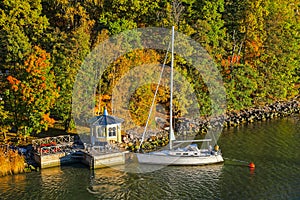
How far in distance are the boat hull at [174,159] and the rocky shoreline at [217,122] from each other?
330cm

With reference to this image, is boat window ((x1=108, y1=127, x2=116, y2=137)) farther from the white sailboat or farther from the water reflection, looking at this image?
the water reflection

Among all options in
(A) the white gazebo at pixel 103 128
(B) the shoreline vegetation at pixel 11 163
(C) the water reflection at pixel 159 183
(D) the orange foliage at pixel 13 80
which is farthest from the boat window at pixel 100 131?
(D) the orange foliage at pixel 13 80

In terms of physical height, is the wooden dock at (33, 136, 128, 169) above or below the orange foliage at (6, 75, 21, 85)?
below

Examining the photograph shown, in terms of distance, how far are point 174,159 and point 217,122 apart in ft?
49.2

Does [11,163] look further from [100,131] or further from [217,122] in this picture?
[217,122]

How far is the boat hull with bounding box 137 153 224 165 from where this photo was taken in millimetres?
36719

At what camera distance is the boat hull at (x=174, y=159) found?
120 feet

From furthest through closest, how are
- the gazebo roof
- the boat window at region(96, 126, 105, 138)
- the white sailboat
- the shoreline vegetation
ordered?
the boat window at region(96, 126, 105, 138)
the gazebo roof
the white sailboat
the shoreline vegetation

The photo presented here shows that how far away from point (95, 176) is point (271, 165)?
46.7 feet

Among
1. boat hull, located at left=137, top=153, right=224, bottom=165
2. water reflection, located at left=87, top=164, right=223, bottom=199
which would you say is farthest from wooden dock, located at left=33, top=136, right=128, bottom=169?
boat hull, located at left=137, top=153, right=224, bottom=165

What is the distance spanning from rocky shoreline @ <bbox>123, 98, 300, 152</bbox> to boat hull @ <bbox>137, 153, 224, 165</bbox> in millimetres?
3295

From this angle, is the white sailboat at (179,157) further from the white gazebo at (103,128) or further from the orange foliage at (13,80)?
the orange foliage at (13,80)

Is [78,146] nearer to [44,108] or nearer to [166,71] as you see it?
[44,108]

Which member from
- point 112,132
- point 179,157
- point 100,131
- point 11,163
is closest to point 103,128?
point 100,131
